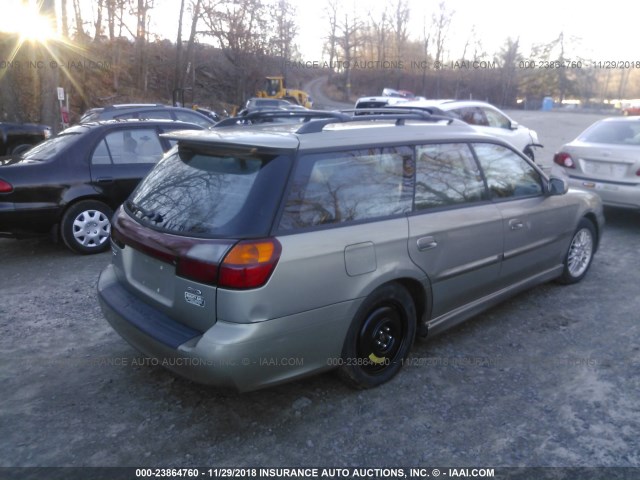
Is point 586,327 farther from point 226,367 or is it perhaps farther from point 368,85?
point 368,85

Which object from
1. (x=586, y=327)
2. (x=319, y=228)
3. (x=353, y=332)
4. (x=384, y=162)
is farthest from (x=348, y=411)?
(x=586, y=327)

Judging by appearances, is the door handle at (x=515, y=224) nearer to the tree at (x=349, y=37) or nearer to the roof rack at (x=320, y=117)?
the roof rack at (x=320, y=117)

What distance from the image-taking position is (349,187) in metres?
3.11

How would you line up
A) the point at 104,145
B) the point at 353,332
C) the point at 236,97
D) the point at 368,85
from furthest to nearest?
the point at 368,85 → the point at 236,97 → the point at 104,145 → the point at 353,332

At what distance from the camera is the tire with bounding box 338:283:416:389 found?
310 cm

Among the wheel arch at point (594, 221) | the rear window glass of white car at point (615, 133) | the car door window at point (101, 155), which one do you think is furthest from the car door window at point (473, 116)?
the car door window at point (101, 155)

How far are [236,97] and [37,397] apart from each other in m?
45.4

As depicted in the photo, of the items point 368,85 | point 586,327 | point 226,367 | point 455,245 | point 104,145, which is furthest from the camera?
point 368,85

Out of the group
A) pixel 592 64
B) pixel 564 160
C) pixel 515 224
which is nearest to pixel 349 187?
pixel 515 224

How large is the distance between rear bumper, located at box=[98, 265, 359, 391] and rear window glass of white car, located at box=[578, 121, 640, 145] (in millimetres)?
6181

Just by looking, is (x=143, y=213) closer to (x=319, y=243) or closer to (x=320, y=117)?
(x=319, y=243)

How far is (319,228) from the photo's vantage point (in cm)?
288

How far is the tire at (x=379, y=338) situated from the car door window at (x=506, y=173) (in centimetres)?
129

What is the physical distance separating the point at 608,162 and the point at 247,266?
20.5 feet
